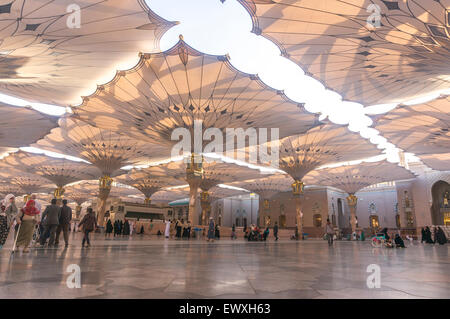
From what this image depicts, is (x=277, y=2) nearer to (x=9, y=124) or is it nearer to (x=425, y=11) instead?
(x=425, y=11)

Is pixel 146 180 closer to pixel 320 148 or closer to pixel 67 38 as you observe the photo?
pixel 320 148

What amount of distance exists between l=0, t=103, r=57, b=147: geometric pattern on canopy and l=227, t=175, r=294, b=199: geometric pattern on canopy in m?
26.5

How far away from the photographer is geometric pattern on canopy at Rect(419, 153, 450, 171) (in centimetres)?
2759

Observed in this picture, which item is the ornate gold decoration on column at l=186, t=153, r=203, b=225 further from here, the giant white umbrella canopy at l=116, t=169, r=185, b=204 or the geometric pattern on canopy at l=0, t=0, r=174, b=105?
the giant white umbrella canopy at l=116, t=169, r=185, b=204

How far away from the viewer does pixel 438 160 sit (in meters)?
28.4

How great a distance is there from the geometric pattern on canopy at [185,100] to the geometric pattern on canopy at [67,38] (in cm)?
114

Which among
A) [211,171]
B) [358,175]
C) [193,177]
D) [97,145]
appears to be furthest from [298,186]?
[97,145]

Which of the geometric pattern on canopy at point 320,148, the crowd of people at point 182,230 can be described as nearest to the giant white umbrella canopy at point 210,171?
the geometric pattern on canopy at point 320,148

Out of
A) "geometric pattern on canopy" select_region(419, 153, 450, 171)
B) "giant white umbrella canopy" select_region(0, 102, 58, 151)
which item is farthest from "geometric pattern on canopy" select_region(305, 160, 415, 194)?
"giant white umbrella canopy" select_region(0, 102, 58, 151)

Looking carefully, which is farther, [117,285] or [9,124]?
[9,124]

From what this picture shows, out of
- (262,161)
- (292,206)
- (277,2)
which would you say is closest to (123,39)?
(277,2)

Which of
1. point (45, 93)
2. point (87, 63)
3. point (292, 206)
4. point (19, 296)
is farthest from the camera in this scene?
point (292, 206)

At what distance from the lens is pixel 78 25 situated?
9992 millimetres
